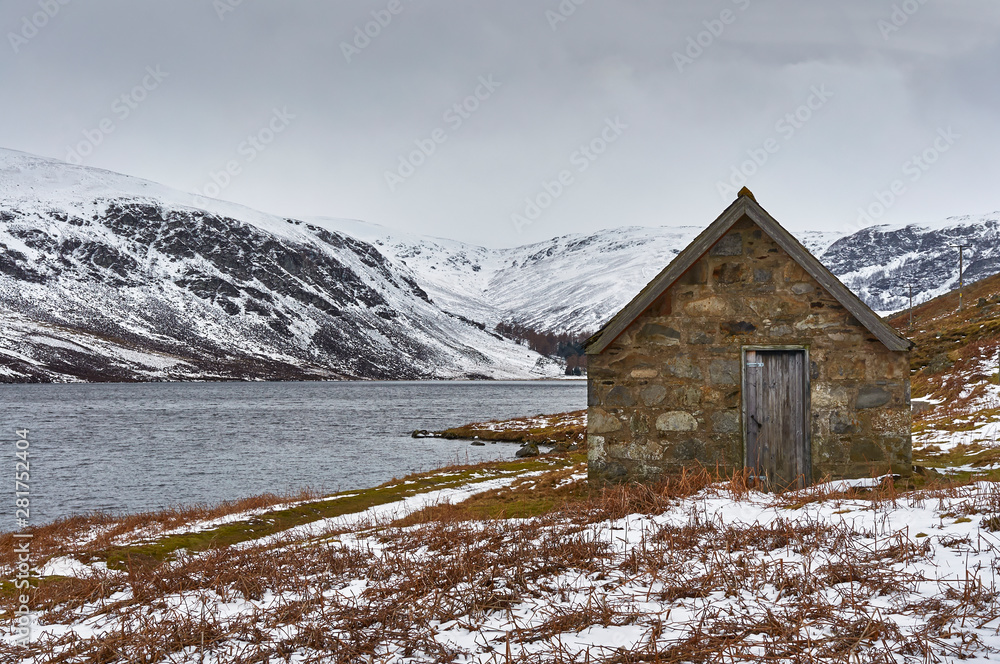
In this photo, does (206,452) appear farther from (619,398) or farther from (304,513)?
(619,398)

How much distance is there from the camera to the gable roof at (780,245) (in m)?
13.3

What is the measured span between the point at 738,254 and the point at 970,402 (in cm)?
1667

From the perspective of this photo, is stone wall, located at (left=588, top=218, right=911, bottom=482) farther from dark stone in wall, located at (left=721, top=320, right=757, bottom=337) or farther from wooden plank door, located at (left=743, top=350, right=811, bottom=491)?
wooden plank door, located at (left=743, top=350, right=811, bottom=491)

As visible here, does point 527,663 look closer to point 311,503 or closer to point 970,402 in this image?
point 311,503

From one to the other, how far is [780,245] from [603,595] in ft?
31.2

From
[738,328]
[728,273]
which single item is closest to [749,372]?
[738,328]

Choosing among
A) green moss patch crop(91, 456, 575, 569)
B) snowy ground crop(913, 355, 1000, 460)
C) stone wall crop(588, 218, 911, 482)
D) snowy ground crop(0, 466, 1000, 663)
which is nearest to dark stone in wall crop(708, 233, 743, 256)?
stone wall crop(588, 218, 911, 482)

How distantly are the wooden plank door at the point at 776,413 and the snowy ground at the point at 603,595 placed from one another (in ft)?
13.8

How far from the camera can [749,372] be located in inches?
544

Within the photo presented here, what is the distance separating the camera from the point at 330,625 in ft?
20.5

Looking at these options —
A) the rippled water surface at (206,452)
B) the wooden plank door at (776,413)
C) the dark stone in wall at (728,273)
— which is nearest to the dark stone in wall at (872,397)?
the wooden plank door at (776,413)

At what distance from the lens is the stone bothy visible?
44.3 ft

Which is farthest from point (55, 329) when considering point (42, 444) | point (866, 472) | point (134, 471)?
point (866, 472)

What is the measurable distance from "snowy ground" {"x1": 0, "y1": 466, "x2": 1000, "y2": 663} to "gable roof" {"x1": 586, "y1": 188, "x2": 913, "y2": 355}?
175 inches
